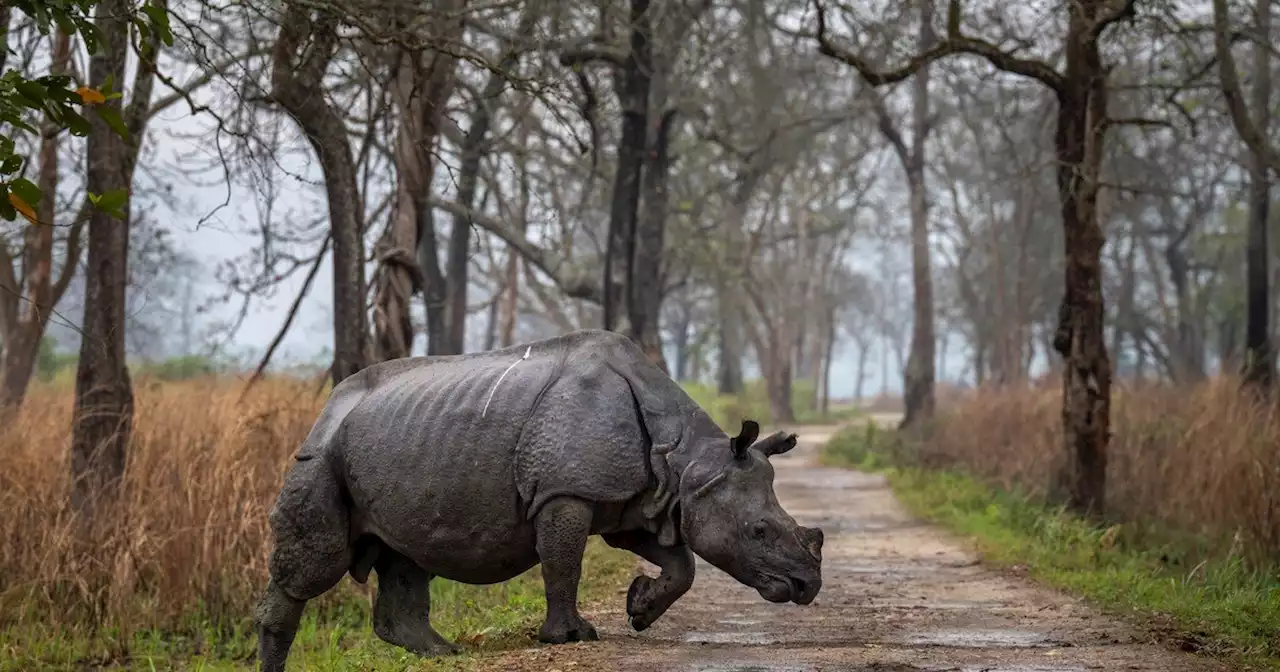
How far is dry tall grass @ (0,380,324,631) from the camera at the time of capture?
7.60m

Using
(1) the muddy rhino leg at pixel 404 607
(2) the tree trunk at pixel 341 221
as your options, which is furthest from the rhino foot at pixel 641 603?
(2) the tree trunk at pixel 341 221

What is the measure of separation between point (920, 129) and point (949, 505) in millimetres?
12676

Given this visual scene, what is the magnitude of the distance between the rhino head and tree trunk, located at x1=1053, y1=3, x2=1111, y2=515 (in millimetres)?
6498

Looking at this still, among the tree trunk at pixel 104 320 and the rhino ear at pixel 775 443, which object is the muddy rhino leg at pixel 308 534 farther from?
the tree trunk at pixel 104 320

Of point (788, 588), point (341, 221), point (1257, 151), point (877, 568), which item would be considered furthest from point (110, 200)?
point (1257, 151)

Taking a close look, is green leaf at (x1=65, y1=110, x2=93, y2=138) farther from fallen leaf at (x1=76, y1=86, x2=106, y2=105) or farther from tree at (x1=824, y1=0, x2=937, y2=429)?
tree at (x1=824, y1=0, x2=937, y2=429)

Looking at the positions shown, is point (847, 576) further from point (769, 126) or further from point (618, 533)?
point (769, 126)

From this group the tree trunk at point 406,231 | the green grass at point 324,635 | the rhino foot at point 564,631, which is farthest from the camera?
the tree trunk at point 406,231

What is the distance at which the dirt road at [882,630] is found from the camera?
4.86 m

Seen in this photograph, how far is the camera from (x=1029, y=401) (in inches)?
705

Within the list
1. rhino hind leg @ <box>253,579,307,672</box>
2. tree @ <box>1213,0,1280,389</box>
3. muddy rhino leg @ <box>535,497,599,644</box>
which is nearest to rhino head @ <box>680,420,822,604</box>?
muddy rhino leg @ <box>535,497,599,644</box>

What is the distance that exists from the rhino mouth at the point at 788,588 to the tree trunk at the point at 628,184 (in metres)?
9.66

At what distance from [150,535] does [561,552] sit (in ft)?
12.6

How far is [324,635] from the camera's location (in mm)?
7785
